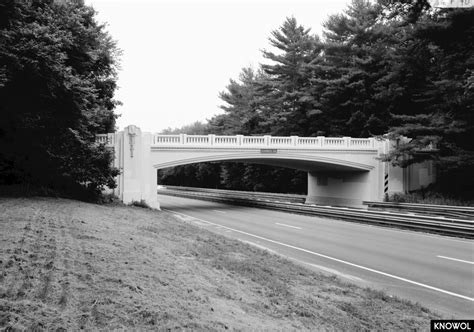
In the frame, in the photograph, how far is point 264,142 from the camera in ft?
103

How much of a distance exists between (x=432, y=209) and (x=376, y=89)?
50.3ft

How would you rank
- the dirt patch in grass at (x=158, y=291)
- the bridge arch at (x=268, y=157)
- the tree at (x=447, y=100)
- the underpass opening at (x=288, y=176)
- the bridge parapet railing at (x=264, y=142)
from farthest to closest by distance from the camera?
the underpass opening at (x=288, y=176) → the bridge parapet railing at (x=264, y=142) → the bridge arch at (x=268, y=157) → the tree at (x=447, y=100) → the dirt patch in grass at (x=158, y=291)

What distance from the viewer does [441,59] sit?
2931cm

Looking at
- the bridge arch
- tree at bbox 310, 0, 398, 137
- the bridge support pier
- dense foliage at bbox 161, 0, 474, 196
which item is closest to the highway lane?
dense foliage at bbox 161, 0, 474, 196

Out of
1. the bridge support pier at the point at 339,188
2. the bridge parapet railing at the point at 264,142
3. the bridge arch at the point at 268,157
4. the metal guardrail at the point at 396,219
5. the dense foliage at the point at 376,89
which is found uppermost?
the dense foliage at the point at 376,89

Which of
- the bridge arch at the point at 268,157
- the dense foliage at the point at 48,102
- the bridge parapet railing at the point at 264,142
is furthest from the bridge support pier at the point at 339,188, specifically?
the dense foliage at the point at 48,102

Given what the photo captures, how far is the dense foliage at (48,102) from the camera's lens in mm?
15422

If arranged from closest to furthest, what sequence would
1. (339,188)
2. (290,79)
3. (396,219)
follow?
1. (396,219)
2. (339,188)
3. (290,79)

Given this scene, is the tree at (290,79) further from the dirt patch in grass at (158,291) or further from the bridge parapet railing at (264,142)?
the dirt patch in grass at (158,291)

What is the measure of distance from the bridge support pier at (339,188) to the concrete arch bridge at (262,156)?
0.09m

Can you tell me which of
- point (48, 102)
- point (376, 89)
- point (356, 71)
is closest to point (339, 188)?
point (376, 89)

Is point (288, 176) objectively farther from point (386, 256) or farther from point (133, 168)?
point (386, 256)

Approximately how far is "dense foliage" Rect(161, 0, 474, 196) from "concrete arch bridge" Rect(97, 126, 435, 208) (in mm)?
2204

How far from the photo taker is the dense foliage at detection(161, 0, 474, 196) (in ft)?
88.9
